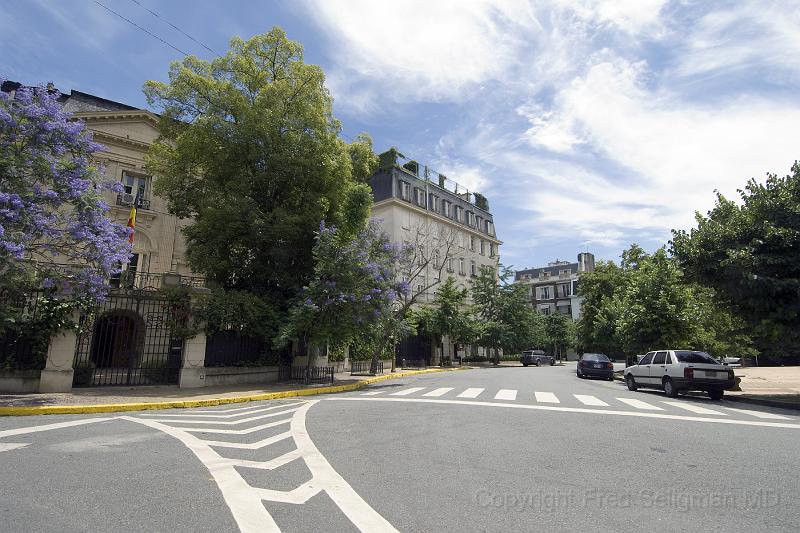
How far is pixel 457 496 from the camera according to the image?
193 inches

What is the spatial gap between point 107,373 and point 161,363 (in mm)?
1743

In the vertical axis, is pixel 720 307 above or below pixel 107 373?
above

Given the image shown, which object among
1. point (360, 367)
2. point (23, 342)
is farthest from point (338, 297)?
point (360, 367)

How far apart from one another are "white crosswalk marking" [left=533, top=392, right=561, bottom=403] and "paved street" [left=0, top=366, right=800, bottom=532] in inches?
121

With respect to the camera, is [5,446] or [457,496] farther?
[5,446]

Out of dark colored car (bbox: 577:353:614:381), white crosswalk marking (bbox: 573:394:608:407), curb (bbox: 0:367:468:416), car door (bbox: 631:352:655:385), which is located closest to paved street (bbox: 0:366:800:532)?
curb (bbox: 0:367:468:416)

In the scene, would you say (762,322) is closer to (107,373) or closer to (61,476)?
(61,476)

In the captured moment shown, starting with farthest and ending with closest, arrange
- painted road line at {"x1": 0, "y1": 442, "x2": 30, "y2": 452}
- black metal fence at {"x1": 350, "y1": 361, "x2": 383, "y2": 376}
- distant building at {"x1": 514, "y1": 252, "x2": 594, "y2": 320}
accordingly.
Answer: distant building at {"x1": 514, "y1": 252, "x2": 594, "y2": 320} → black metal fence at {"x1": 350, "y1": 361, "x2": 383, "y2": 376} → painted road line at {"x1": 0, "y1": 442, "x2": 30, "y2": 452}

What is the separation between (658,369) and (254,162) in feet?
59.1

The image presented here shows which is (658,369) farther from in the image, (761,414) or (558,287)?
(558,287)

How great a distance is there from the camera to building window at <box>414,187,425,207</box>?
44353 millimetres

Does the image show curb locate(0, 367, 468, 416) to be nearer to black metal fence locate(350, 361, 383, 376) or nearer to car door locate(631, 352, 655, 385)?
black metal fence locate(350, 361, 383, 376)

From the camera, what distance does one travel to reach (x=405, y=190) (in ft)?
142

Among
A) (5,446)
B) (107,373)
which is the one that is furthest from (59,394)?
(5,446)
